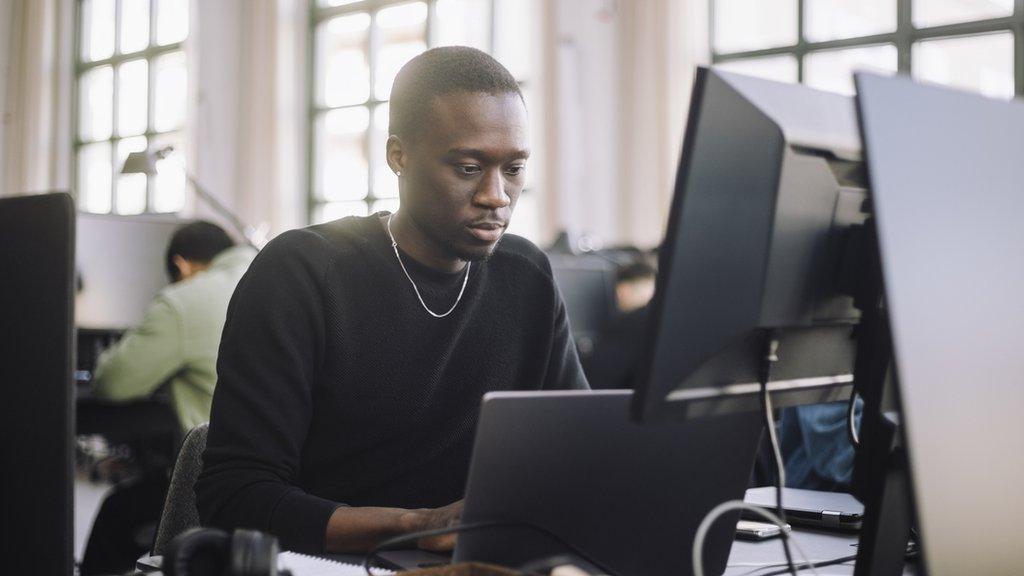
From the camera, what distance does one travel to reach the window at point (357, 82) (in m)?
6.51

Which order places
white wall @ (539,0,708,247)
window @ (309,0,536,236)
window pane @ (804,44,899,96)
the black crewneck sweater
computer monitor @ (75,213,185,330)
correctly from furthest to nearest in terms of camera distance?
window @ (309,0,536,236), white wall @ (539,0,708,247), window pane @ (804,44,899,96), computer monitor @ (75,213,185,330), the black crewneck sweater

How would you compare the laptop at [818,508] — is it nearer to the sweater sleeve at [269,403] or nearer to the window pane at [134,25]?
the sweater sleeve at [269,403]

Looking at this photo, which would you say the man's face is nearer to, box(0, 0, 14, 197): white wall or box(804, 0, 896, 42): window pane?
box(804, 0, 896, 42): window pane

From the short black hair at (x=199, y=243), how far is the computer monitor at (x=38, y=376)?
228 cm

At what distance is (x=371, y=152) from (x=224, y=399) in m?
5.79

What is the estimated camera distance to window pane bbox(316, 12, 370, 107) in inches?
271

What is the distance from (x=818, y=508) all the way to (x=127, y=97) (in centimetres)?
783

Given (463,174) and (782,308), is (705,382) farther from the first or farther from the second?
(463,174)

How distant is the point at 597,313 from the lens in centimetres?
422

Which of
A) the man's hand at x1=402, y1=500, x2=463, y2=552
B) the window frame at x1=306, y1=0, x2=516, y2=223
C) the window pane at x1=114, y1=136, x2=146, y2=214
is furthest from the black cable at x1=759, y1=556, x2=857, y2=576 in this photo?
the window pane at x1=114, y1=136, x2=146, y2=214

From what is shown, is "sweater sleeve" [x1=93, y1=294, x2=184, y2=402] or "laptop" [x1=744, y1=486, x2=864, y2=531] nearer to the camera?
"laptop" [x1=744, y1=486, x2=864, y2=531]

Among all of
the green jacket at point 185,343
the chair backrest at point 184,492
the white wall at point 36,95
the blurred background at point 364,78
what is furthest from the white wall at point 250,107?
the chair backrest at point 184,492

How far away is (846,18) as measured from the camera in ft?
16.8

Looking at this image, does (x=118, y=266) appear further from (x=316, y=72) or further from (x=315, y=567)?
(x=316, y=72)
